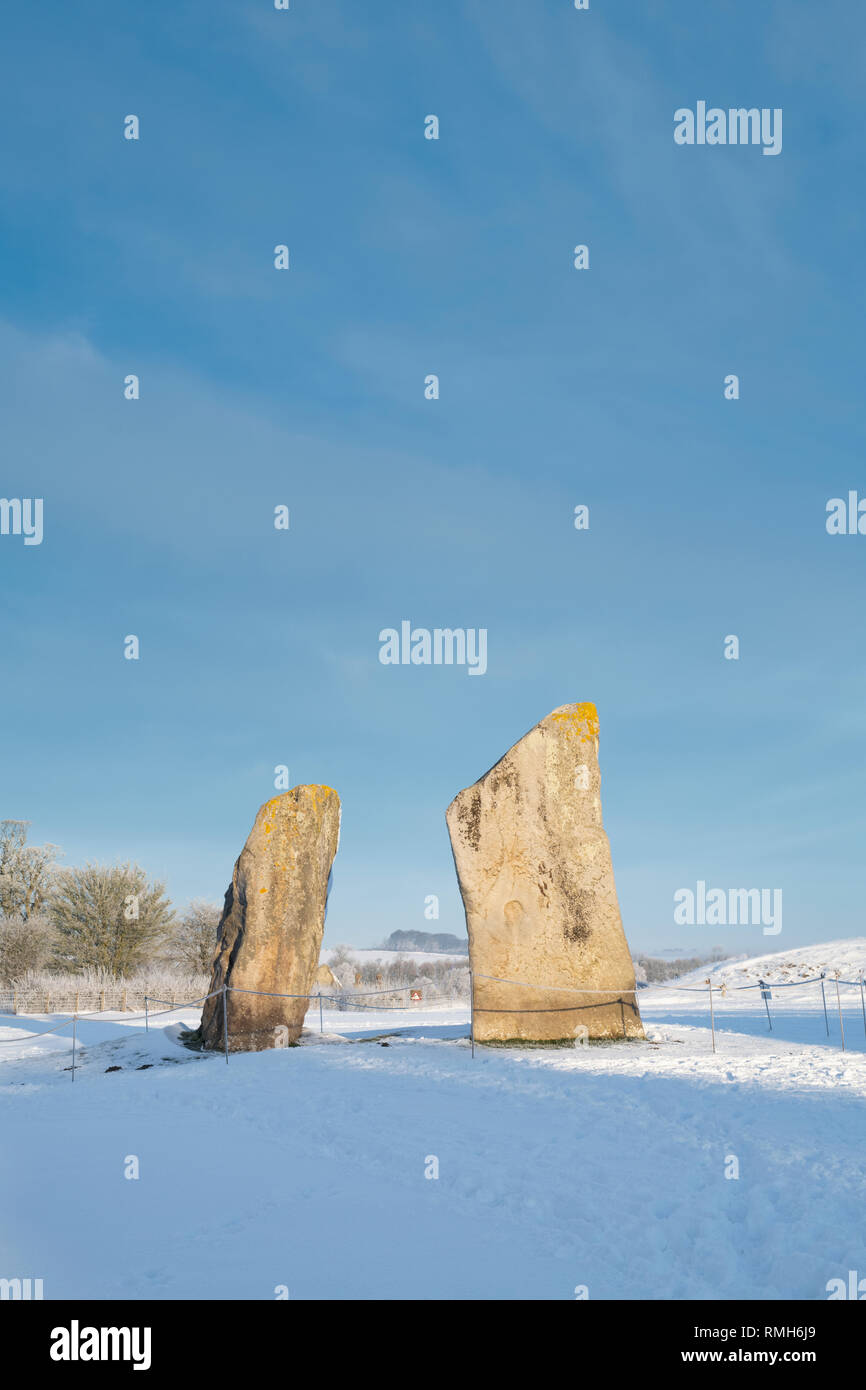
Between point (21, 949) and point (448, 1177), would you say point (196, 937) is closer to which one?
point (21, 949)

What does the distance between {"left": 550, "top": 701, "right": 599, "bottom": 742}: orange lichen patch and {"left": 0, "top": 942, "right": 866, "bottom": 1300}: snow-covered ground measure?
15.6ft

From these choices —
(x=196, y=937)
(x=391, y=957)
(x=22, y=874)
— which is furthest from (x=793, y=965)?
(x=391, y=957)

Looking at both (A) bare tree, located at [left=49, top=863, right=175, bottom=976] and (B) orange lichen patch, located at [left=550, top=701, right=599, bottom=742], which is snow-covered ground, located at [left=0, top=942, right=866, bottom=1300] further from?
(A) bare tree, located at [left=49, top=863, right=175, bottom=976]

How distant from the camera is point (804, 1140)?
25.9 feet

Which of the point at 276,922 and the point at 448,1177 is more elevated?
the point at 276,922

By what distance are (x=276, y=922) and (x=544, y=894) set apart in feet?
14.4

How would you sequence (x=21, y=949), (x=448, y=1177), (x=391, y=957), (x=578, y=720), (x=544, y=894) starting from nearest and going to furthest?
1. (x=448, y=1177)
2. (x=544, y=894)
3. (x=578, y=720)
4. (x=21, y=949)
5. (x=391, y=957)

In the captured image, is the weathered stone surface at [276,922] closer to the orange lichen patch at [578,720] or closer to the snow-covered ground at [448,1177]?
the snow-covered ground at [448,1177]

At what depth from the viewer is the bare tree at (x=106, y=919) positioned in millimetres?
36969

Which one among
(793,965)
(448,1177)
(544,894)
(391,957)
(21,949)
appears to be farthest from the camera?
(391,957)

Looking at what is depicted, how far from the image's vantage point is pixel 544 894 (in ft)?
48.5

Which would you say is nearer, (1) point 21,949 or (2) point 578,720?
(2) point 578,720
